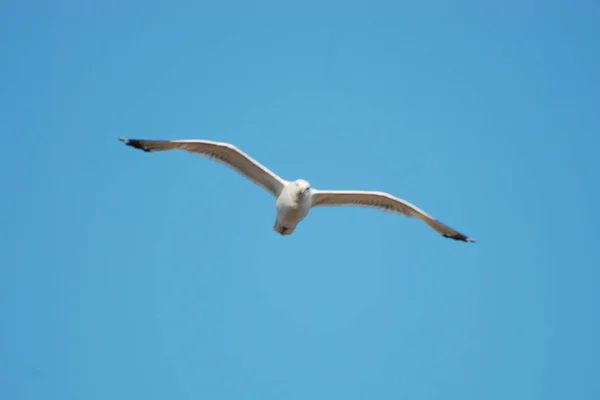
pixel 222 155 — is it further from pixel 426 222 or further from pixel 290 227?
pixel 426 222

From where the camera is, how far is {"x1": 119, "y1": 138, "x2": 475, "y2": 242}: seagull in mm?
18562

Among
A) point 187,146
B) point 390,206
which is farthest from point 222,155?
point 390,206

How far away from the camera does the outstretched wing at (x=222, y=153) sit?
1872cm

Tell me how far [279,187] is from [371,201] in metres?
2.07

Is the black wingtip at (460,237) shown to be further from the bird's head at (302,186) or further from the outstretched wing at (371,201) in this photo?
the bird's head at (302,186)

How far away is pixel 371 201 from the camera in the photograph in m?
20.1

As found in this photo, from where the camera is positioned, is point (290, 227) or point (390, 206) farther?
point (390, 206)

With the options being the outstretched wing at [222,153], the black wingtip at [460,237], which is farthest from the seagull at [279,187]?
the black wingtip at [460,237]

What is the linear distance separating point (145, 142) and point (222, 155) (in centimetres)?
146

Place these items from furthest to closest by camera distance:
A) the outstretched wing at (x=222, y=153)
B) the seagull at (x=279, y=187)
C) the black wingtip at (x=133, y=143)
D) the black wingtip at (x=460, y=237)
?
the black wingtip at (x=460, y=237)
the black wingtip at (x=133, y=143)
the outstretched wing at (x=222, y=153)
the seagull at (x=279, y=187)

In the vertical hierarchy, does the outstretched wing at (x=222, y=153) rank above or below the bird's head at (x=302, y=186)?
above

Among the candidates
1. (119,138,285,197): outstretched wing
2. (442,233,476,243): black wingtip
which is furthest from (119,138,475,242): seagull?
(442,233,476,243): black wingtip

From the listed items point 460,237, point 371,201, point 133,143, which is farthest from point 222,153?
point 460,237

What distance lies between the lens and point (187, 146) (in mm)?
18781
